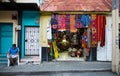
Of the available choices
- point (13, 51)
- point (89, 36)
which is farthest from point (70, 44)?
point (13, 51)

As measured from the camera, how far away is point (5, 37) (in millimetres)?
17766

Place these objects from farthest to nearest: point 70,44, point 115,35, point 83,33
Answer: point 70,44 → point 83,33 → point 115,35

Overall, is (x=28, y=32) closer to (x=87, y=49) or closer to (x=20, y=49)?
(x=20, y=49)

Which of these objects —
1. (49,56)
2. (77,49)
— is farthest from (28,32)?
(77,49)

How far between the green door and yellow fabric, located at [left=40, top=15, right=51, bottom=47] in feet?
5.84

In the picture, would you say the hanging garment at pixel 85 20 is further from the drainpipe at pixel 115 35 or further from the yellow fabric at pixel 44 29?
the drainpipe at pixel 115 35

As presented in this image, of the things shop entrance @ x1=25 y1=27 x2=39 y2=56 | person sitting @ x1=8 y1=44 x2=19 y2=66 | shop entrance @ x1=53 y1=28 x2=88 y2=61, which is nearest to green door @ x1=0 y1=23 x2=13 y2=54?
shop entrance @ x1=25 y1=27 x2=39 y2=56

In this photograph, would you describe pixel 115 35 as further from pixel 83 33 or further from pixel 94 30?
pixel 83 33

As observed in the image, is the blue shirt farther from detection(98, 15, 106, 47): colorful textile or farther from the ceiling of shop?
detection(98, 15, 106, 47): colorful textile

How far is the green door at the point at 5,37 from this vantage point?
1773 centimetres

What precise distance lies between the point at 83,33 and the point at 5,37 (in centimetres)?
462

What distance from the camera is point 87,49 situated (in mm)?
17781

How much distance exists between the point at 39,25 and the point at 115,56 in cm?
535

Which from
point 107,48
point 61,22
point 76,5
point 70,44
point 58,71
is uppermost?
point 76,5
